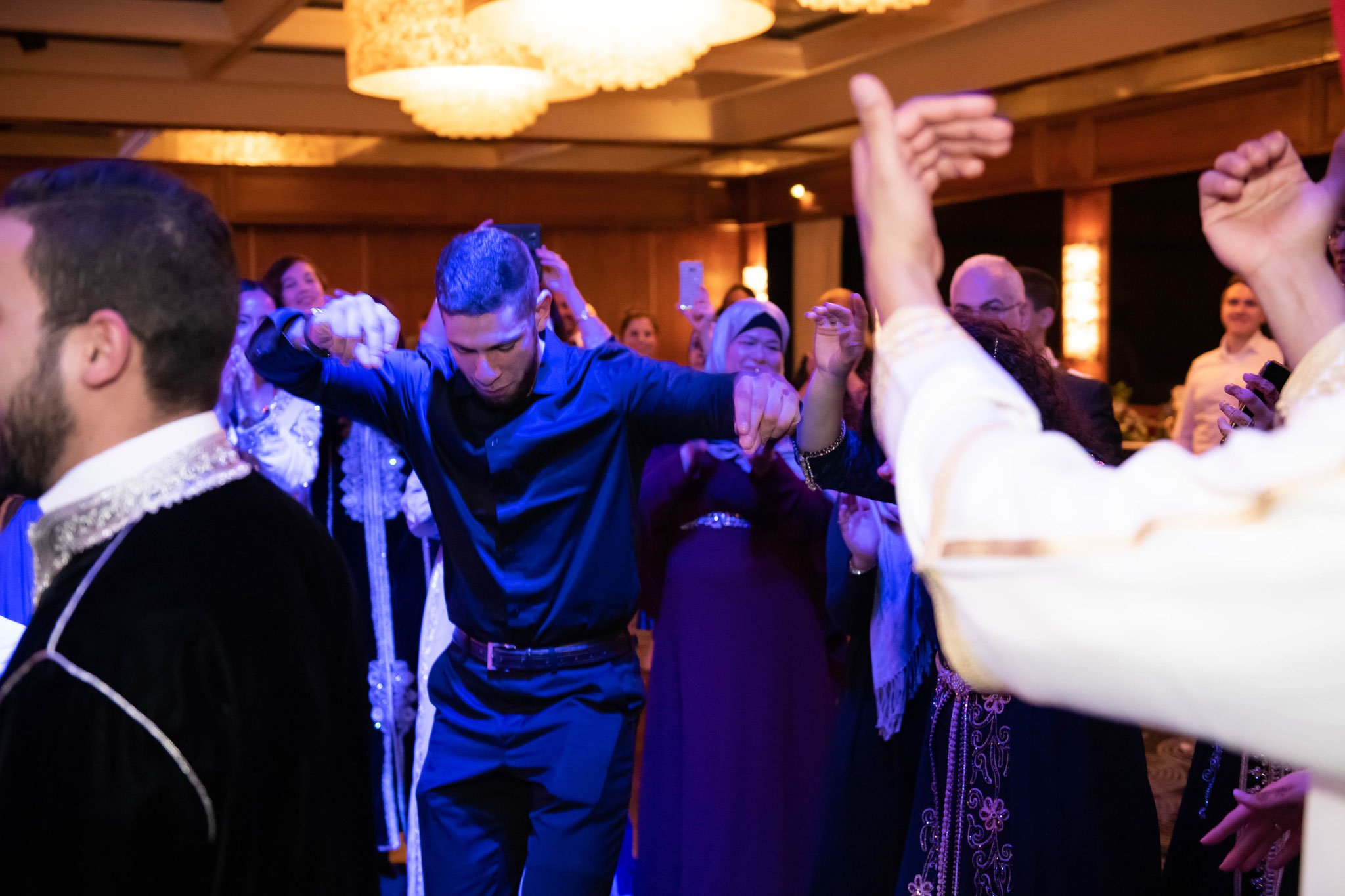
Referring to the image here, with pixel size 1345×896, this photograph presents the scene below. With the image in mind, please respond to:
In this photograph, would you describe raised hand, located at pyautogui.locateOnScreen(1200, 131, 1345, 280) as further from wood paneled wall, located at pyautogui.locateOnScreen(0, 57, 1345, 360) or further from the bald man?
wood paneled wall, located at pyautogui.locateOnScreen(0, 57, 1345, 360)

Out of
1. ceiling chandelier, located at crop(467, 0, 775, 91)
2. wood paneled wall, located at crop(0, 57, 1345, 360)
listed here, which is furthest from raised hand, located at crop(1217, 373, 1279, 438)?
wood paneled wall, located at crop(0, 57, 1345, 360)

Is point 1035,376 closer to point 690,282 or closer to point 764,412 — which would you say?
point 764,412

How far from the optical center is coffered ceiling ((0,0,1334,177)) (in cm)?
679

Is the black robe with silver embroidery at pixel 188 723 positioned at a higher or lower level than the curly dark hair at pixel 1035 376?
lower

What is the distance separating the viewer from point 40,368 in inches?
41.8

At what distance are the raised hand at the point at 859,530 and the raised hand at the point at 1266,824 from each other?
104 cm

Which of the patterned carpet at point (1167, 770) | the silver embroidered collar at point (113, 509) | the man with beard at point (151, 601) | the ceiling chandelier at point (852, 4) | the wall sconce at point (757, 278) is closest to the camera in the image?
the man with beard at point (151, 601)

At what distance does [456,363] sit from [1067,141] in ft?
23.9

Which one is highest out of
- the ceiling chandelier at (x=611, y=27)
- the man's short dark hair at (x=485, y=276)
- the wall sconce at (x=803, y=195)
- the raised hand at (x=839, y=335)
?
the wall sconce at (x=803, y=195)

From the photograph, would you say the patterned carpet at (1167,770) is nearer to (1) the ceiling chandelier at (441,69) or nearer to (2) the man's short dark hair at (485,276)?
(2) the man's short dark hair at (485,276)

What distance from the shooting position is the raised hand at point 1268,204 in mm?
1106

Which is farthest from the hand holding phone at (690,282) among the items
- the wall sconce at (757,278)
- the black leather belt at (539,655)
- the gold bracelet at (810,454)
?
the wall sconce at (757,278)

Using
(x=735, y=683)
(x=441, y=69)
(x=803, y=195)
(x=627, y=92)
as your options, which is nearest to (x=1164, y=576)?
(x=735, y=683)

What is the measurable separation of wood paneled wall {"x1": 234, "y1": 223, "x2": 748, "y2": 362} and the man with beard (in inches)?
360
